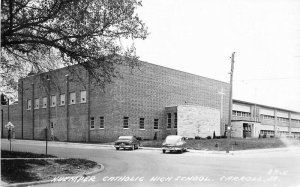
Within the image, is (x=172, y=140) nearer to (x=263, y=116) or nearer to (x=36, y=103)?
(x=36, y=103)

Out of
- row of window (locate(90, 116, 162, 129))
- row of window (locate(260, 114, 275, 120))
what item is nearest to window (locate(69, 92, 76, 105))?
row of window (locate(90, 116, 162, 129))

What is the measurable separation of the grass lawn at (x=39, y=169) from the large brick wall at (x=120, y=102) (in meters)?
20.1

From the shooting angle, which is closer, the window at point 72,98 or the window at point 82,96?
the window at point 82,96

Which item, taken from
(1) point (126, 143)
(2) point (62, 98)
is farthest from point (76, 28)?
(2) point (62, 98)

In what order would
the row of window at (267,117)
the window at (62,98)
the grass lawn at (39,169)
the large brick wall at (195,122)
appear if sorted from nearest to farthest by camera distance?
1. the grass lawn at (39,169)
2. the large brick wall at (195,122)
3. the window at (62,98)
4. the row of window at (267,117)

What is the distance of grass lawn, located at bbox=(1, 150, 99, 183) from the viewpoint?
40.2 feet

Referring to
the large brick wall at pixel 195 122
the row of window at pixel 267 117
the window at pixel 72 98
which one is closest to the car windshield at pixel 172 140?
the large brick wall at pixel 195 122

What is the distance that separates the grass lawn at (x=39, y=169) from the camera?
12.2 m

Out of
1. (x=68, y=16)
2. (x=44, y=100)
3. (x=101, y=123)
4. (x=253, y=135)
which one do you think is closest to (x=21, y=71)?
(x=68, y=16)

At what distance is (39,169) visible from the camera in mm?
14266

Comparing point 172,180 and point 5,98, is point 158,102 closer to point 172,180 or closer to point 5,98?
point 5,98

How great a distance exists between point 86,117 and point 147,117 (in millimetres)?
7880

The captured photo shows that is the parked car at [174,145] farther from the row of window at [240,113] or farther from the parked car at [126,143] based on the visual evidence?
the row of window at [240,113]

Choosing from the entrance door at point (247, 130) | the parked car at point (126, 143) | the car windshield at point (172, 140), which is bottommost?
the entrance door at point (247, 130)
